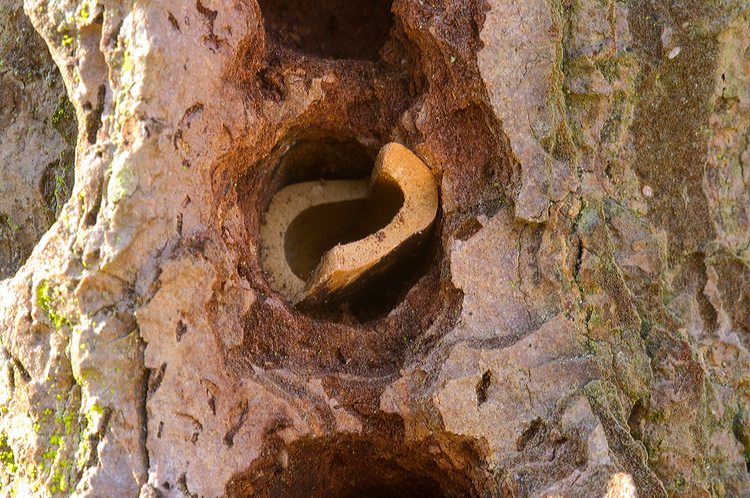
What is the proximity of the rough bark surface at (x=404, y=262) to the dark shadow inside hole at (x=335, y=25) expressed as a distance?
0.39 feet

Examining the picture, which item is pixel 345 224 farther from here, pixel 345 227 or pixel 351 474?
pixel 351 474

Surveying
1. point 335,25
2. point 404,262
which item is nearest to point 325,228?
point 404,262

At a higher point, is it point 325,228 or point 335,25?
point 335,25

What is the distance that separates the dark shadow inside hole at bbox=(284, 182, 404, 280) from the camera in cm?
278

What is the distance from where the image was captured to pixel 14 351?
2148mm

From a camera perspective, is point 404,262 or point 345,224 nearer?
point 404,262

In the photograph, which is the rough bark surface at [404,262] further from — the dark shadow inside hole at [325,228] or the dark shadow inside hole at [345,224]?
the dark shadow inside hole at [325,228]

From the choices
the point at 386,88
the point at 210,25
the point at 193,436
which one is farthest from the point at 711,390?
the point at 210,25

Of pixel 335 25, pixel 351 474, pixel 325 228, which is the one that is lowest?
pixel 351 474

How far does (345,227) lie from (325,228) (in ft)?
0.29

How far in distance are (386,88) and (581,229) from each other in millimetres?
889

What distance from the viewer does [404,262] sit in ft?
8.66

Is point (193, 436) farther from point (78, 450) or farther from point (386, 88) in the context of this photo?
point (386, 88)

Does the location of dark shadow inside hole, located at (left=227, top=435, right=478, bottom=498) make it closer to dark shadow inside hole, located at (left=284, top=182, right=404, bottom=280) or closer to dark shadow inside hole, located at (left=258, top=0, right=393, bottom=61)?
dark shadow inside hole, located at (left=284, top=182, right=404, bottom=280)
